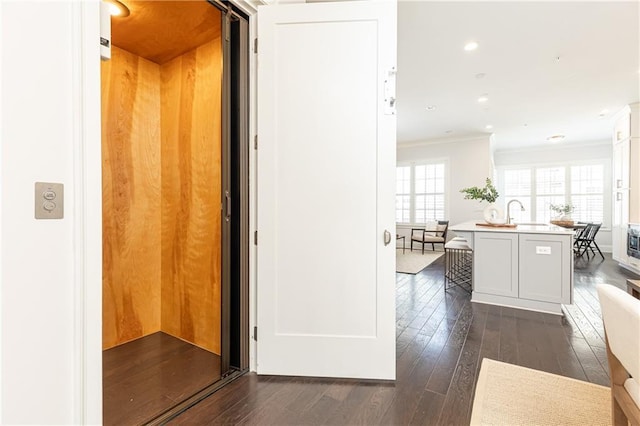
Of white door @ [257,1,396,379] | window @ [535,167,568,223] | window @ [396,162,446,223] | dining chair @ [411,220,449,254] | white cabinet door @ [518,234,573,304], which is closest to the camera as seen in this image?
white door @ [257,1,396,379]

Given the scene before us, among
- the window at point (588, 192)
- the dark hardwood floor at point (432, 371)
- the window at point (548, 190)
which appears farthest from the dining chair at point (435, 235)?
the window at point (588, 192)

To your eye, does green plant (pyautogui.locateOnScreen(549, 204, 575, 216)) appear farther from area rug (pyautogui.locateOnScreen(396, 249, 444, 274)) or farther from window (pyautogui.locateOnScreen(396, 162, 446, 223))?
area rug (pyautogui.locateOnScreen(396, 249, 444, 274))

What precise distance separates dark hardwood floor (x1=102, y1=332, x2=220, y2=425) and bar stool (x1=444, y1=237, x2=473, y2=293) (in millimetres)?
3200

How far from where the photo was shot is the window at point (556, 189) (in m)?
7.95

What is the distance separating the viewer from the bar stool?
4.05 m

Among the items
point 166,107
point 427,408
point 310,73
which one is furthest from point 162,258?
point 427,408

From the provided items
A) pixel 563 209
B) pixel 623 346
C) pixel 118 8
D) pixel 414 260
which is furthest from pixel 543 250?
pixel 563 209

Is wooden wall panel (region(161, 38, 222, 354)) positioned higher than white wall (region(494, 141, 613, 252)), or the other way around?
white wall (region(494, 141, 613, 252))

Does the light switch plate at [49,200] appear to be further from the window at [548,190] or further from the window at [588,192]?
the window at [588,192]

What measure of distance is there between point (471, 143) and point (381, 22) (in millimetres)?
6913

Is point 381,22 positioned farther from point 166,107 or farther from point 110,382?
point 110,382

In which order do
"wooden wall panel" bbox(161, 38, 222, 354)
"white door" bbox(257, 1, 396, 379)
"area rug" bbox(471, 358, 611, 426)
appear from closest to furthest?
"area rug" bbox(471, 358, 611, 426)
"white door" bbox(257, 1, 396, 379)
"wooden wall panel" bbox(161, 38, 222, 354)

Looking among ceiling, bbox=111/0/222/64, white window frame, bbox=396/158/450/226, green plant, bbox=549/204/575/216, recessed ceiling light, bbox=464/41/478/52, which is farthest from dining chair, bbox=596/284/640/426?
green plant, bbox=549/204/575/216

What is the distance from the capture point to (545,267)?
3105mm
